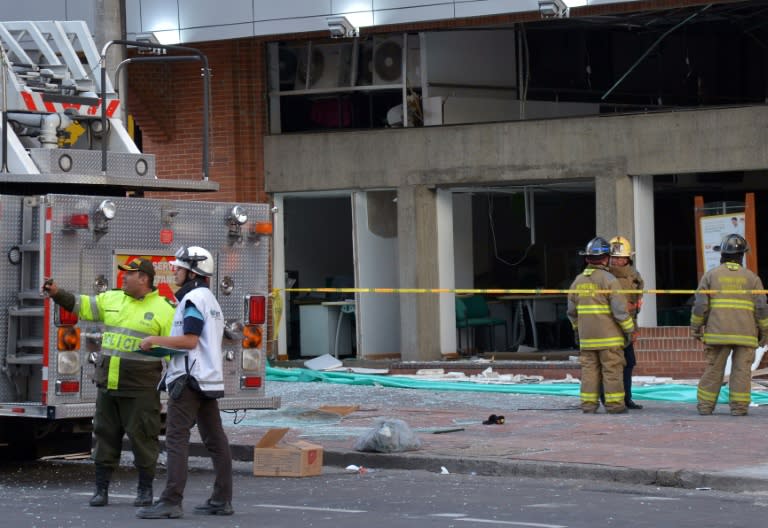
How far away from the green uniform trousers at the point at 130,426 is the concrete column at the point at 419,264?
11.4 metres

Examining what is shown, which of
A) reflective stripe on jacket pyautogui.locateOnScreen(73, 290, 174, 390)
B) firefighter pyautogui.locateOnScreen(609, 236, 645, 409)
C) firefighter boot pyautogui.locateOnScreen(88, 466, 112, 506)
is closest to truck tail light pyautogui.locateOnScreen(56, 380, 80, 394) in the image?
reflective stripe on jacket pyautogui.locateOnScreen(73, 290, 174, 390)

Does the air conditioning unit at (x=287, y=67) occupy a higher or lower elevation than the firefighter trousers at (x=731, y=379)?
higher

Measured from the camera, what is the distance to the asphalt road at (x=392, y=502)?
9258mm

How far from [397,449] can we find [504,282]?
1270 cm

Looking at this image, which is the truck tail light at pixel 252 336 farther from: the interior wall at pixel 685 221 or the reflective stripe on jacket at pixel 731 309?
the interior wall at pixel 685 221

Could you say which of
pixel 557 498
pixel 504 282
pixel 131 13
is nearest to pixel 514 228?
pixel 504 282

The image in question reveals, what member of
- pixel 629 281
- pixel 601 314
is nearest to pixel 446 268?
pixel 629 281

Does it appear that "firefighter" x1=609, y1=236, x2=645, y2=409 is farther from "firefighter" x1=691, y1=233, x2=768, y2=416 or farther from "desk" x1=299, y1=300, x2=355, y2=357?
"desk" x1=299, y1=300, x2=355, y2=357

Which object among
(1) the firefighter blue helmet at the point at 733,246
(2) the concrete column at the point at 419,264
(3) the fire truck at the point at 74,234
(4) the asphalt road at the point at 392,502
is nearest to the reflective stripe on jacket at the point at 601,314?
(1) the firefighter blue helmet at the point at 733,246

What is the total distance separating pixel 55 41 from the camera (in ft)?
43.3

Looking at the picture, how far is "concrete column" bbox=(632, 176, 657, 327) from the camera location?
19984 millimetres

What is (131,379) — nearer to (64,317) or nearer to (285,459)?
(64,317)

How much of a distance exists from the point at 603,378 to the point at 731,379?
126 cm

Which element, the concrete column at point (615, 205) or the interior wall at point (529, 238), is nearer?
the concrete column at point (615, 205)
